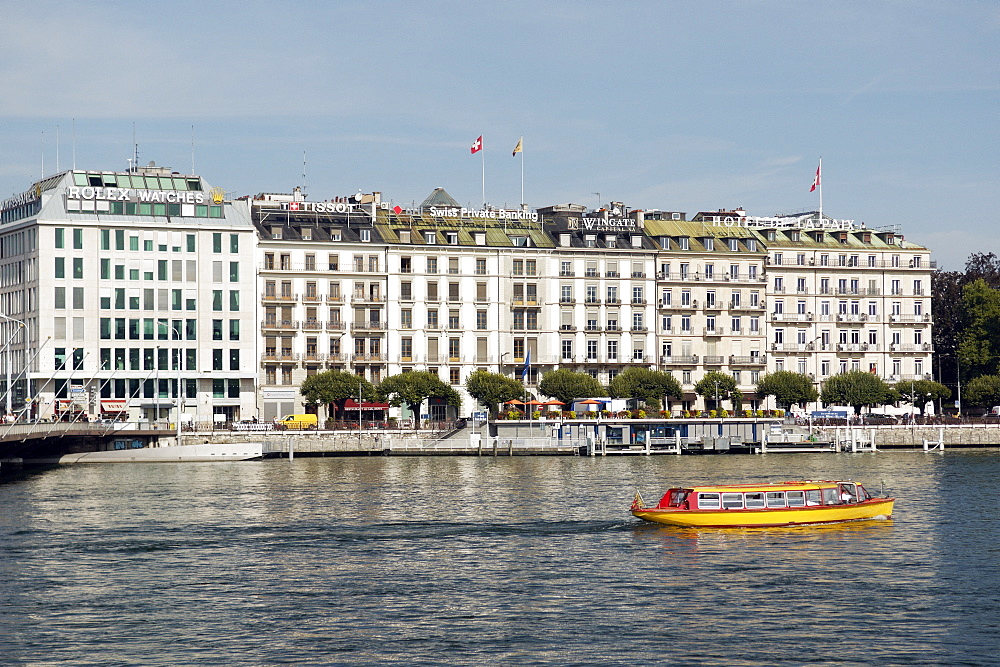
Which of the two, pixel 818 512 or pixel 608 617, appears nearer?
pixel 608 617

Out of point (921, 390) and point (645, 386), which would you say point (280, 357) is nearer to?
point (645, 386)

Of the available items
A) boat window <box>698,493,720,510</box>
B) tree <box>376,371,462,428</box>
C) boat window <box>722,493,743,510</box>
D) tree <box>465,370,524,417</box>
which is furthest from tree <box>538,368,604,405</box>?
boat window <box>722,493,743,510</box>

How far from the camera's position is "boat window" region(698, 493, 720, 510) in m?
70.8

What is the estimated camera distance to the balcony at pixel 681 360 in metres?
160

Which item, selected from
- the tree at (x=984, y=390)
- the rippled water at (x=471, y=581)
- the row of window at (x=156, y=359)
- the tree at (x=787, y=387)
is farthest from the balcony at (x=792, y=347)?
the rippled water at (x=471, y=581)

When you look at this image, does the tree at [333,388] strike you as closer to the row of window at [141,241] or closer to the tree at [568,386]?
the row of window at [141,241]

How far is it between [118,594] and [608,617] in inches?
700

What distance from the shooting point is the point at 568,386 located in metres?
149

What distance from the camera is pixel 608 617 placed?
48.2 meters

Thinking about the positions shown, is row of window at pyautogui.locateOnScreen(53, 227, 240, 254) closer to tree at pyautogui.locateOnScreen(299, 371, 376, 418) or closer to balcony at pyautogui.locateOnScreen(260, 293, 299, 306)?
balcony at pyautogui.locateOnScreen(260, 293, 299, 306)

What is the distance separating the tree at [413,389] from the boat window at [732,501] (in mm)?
74077

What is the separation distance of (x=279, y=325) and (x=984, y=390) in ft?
247

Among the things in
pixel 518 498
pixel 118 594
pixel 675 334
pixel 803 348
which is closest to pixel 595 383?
pixel 675 334

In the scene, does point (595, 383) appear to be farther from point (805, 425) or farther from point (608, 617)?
point (608, 617)
